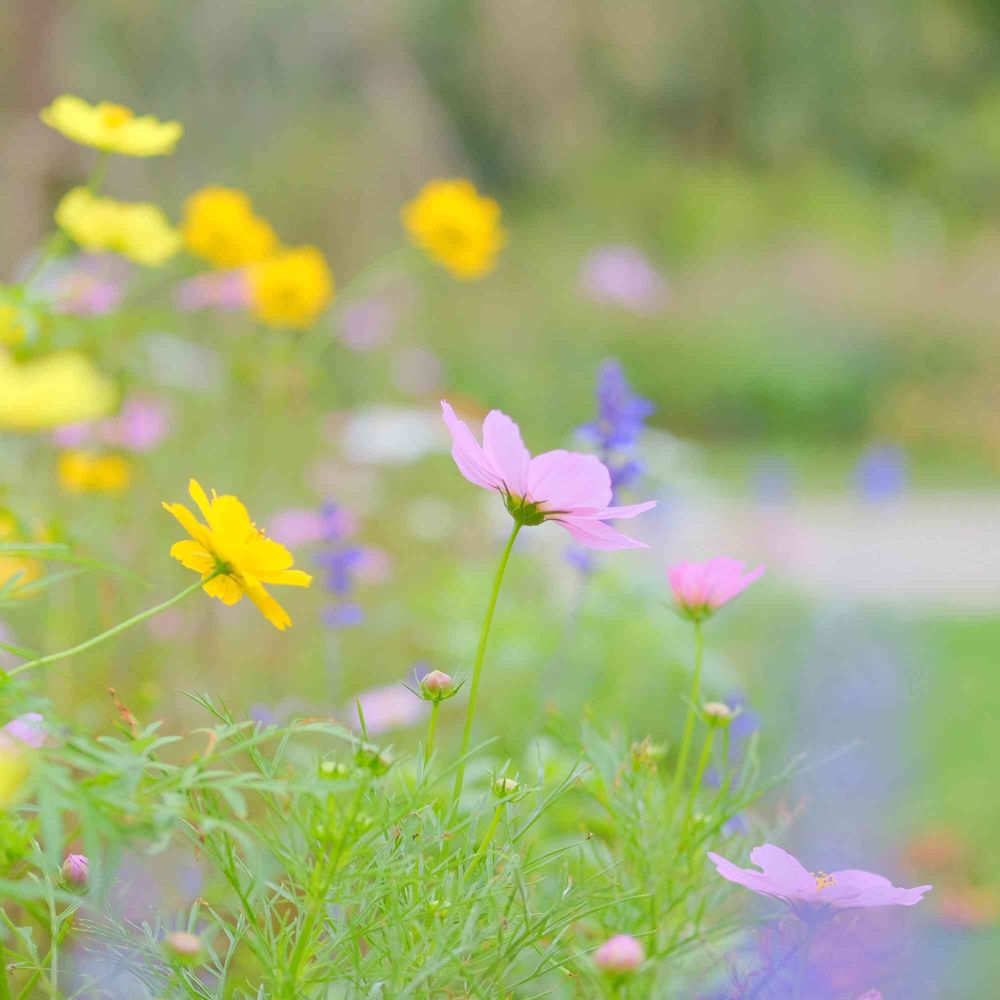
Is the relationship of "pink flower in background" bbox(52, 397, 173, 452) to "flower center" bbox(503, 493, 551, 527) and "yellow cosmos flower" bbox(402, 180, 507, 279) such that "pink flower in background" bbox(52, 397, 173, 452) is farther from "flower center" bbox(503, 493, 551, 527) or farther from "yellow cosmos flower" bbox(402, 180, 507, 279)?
"flower center" bbox(503, 493, 551, 527)

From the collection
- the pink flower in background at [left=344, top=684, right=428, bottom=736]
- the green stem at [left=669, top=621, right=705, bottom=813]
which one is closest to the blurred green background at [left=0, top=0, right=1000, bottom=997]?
the pink flower in background at [left=344, top=684, right=428, bottom=736]

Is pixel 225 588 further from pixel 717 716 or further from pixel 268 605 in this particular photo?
pixel 717 716

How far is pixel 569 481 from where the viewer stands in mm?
453

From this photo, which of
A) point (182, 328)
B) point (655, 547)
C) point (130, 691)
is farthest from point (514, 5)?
point (130, 691)

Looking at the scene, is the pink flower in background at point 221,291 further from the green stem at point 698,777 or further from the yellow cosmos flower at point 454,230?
the green stem at point 698,777

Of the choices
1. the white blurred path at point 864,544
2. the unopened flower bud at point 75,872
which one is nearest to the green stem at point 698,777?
the unopened flower bud at point 75,872

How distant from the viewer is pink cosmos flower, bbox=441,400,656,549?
451mm

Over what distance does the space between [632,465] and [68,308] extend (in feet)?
1.56

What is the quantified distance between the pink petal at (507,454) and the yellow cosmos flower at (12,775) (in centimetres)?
20

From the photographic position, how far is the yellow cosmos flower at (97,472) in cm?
117

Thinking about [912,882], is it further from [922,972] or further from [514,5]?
[514,5]

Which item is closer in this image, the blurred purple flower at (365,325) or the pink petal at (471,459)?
the pink petal at (471,459)

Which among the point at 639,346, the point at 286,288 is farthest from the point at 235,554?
Result: the point at 639,346

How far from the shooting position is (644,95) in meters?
8.41
